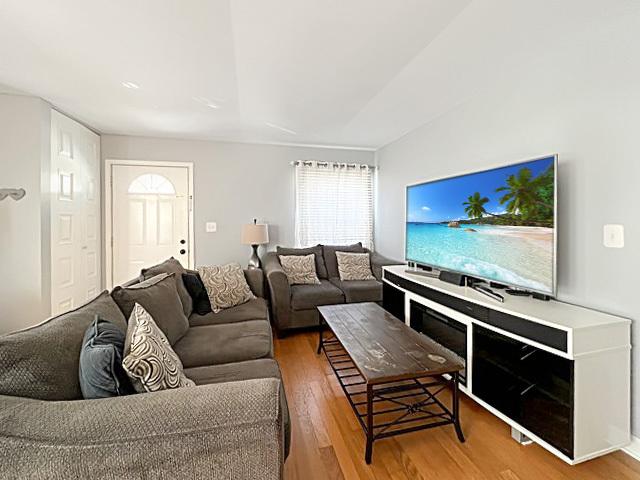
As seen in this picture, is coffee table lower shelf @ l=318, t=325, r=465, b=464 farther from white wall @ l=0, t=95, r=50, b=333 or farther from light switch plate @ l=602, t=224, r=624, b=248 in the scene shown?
white wall @ l=0, t=95, r=50, b=333

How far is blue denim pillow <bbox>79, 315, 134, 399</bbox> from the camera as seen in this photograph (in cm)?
99

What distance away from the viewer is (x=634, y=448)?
164 centimetres

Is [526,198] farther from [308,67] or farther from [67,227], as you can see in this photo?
[67,227]

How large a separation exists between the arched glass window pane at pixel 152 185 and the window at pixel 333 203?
174 cm

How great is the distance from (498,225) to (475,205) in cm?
27

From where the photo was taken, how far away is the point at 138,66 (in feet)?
7.69

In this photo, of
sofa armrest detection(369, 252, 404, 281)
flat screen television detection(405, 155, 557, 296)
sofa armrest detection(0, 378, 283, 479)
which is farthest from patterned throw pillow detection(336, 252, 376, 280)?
sofa armrest detection(0, 378, 283, 479)

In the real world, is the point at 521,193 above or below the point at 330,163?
below

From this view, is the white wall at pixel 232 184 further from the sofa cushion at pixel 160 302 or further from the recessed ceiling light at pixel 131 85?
the sofa cushion at pixel 160 302

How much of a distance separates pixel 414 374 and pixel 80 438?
53.8 inches

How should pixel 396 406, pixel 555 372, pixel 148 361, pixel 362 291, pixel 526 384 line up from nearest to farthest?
pixel 148 361 < pixel 555 372 < pixel 526 384 < pixel 396 406 < pixel 362 291

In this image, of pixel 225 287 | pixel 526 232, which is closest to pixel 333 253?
pixel 225 287

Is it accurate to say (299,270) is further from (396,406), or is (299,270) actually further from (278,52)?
(278,52)

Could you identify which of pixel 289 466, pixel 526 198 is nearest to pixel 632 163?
pixel 526 198
